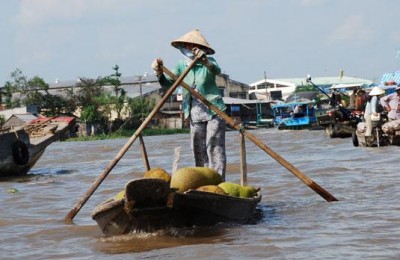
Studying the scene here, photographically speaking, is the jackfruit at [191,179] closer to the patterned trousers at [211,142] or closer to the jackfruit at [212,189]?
the jackfruit at [212,189]

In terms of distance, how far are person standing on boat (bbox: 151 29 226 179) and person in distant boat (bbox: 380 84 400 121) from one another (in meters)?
6.57

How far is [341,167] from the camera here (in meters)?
10.1

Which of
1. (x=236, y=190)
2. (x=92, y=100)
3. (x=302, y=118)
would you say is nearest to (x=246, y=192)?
(x=236, y=190)

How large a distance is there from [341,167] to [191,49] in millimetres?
4426

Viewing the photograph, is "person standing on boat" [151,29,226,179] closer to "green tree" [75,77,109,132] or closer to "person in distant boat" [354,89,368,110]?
"person in distant boat" [354,89,368,110]

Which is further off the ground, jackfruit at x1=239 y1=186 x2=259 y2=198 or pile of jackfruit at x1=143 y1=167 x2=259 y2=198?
pile of jackfruit at x1=143 y1=167 x2=259 y2=198

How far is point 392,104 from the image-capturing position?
41.1 ft

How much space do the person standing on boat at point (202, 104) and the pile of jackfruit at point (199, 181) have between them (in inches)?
27.4

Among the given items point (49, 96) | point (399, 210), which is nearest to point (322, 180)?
point (399, 210)

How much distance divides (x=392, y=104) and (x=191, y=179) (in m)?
7.87

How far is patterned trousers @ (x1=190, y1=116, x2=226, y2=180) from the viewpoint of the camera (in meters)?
6.30

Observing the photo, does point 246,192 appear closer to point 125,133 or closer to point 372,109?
point 372,109

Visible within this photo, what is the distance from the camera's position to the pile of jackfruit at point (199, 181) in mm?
5336

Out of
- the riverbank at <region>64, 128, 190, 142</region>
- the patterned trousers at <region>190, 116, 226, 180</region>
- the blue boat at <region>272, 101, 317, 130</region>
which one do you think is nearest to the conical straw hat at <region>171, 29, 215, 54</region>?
the patterned trousers at <region>190, 116, 226, 180</region>
